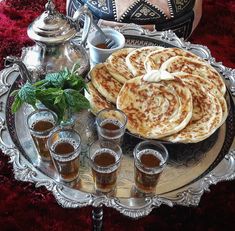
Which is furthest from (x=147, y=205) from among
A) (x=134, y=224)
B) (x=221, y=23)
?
(x=221, y=23)

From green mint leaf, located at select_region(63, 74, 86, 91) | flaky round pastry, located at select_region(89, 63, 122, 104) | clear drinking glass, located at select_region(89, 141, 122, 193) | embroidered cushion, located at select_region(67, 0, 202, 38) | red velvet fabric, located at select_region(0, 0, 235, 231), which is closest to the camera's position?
clear drinking glass, located at select_region(89, 141, 122, 193)

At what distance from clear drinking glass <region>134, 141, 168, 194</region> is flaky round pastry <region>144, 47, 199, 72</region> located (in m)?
0.33

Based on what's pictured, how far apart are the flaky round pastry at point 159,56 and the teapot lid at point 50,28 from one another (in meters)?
0.27

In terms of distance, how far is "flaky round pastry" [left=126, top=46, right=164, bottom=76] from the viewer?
137cm

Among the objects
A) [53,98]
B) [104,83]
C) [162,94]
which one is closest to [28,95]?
[53,98]

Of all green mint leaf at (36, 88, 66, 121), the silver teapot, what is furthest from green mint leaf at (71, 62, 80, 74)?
green mint leaf at (36, 88, 66, 121)

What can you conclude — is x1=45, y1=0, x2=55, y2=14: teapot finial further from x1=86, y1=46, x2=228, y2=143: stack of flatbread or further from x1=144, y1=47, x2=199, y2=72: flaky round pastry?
x1=144, y1=47, x2=199, y2=72: flaky round pastry

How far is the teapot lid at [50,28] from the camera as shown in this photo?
1264 mm

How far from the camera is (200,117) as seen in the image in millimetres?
1266

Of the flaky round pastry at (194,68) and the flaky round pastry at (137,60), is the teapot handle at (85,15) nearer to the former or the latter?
the flaky round pastry at (137,60)

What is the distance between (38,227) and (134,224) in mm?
346

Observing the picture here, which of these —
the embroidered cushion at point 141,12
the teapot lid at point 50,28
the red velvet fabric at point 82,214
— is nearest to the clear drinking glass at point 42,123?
the teapot lid at point 50,28

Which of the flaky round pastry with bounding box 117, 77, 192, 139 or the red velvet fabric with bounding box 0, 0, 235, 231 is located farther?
the red velvet fabric with bounding box 0, 0, 235, 231

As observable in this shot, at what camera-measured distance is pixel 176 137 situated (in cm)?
120
